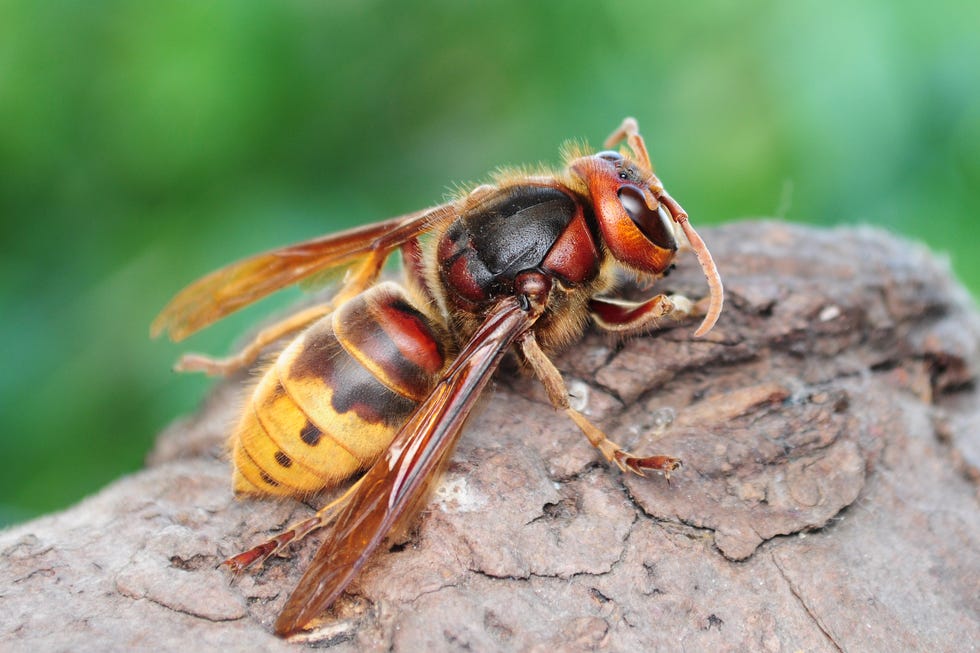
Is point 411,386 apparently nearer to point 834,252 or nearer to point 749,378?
point 749,378

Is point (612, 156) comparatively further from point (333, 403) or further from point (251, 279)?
point (251, 279)

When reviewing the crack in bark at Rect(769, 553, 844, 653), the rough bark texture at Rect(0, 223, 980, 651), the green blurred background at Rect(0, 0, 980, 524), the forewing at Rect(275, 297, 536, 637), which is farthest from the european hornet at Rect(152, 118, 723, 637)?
the green blurred background at Rect(0, 0, 980, 524)

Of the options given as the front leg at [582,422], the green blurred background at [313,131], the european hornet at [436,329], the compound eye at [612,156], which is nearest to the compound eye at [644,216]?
the european hornet at [436,329]

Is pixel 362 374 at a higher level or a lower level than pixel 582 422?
higher

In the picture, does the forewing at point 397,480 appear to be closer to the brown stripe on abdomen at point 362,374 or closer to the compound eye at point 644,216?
the brown stripe on abdomen at point 362,374

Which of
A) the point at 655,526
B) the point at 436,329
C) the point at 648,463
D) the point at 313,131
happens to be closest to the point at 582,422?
the point at 648,463

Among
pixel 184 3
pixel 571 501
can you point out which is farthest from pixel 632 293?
pixel 184 3

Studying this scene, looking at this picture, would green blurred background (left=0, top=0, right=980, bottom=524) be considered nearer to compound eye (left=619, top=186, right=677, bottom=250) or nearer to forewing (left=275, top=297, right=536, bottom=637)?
compound eye (left=619, top=186, right=677, bottom=250)
